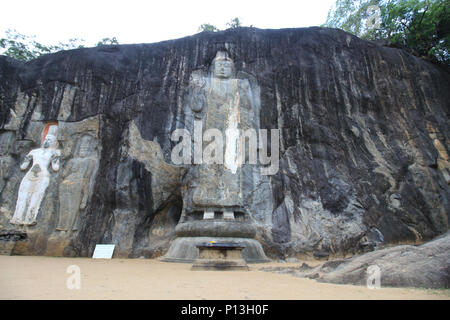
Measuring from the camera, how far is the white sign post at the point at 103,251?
718 cm

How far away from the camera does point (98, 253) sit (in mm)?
7234

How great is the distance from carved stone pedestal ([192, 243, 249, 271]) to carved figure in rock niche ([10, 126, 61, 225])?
5.43 metres

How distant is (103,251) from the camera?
7242 millimetres

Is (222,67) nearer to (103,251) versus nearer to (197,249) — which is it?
(197,249)

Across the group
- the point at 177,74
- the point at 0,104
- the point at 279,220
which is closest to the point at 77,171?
the point at 0,104

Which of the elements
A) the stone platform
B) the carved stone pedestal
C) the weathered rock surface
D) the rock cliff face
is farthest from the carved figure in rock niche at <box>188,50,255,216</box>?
the weathered rock surface

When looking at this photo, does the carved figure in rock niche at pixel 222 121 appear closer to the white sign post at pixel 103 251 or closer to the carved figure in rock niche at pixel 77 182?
A: the white sign post at pixel 103 251

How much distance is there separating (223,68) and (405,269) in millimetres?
6498

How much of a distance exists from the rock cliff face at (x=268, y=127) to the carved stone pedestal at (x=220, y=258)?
9.51ft

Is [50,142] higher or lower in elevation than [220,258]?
higher

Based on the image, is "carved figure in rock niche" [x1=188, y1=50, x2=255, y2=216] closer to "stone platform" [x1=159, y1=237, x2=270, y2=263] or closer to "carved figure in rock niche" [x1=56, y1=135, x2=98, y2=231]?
"stone platform" [x1=159, y1=237, x2=270, y2=263]

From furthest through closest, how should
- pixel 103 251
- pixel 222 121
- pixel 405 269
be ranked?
pixel 222 121
pixel 103 251
pixel 405 269

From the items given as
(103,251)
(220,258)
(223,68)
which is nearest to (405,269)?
(220,258)

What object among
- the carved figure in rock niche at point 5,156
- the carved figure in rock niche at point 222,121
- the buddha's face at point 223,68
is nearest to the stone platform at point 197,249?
the carved figure in rock niche at point 222,121
